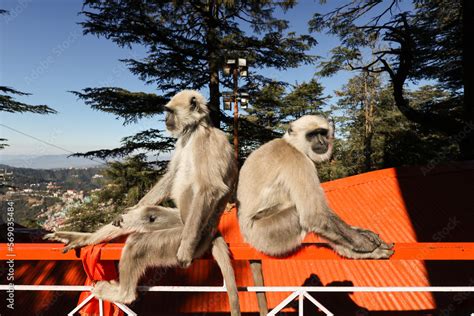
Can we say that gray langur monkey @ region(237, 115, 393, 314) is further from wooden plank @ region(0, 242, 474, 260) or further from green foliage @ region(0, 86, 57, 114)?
green foliage @ region(0, 86, 57, 114)

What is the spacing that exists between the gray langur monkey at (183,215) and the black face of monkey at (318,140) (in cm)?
93

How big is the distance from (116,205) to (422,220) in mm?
15851

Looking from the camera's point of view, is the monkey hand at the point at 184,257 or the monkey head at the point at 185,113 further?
the monkey head at the point at 185,113

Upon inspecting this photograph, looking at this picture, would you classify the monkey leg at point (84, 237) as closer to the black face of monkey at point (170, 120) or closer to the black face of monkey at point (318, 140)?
the black face of monkey at point (170, 120)

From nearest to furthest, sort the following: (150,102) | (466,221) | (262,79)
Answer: (466,221) < (150,102) < (262,79)

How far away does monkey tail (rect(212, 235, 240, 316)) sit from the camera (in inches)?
86.7

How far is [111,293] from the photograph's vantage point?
7.84ft

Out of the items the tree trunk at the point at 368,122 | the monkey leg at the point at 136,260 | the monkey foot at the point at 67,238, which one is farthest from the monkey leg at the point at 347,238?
the tree trunk at the point at 368,122

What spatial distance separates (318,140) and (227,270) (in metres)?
1.81

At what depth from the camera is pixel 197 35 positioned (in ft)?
44.8


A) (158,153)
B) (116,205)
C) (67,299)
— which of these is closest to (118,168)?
(116,205)

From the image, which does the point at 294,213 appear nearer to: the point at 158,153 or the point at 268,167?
the point at 268,167

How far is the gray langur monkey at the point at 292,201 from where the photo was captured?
2.64 metres

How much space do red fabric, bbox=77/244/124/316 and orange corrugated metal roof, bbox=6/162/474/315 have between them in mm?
1163
